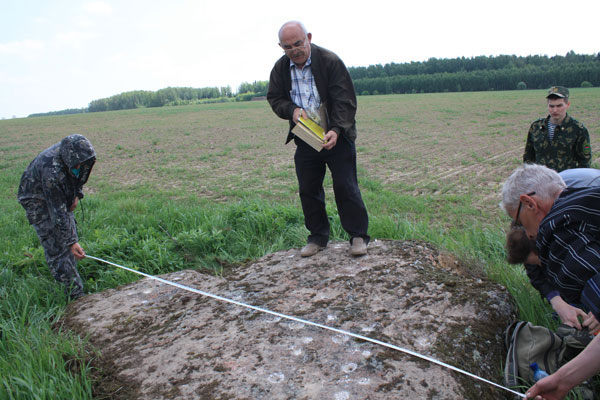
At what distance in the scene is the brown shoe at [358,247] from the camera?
3.51 metres

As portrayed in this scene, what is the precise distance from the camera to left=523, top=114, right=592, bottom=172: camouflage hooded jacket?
4.18m

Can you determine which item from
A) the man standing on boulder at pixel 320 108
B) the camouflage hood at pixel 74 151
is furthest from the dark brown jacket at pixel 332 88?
the camouflage hood at pixel 74 151

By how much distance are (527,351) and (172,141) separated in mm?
19341

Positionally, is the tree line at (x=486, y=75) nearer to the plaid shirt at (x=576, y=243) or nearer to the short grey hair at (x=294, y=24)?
the short grey hair at (x=294, y=24)

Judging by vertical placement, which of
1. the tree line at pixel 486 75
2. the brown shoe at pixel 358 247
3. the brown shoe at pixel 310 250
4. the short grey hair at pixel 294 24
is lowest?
the brown shoe at pixel 310 250

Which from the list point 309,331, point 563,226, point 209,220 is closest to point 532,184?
point 563,226

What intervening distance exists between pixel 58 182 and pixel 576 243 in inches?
145

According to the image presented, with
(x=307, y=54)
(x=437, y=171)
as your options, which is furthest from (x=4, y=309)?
(x=437, y=171)

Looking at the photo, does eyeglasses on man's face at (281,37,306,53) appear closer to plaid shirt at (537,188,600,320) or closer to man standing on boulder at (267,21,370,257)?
man standing on boulder at (267,21,370,257)

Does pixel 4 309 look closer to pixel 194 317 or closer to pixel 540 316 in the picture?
pixel 194 317

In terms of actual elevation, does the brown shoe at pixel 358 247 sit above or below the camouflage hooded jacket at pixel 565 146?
below

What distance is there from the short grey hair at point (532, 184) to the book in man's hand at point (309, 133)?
1554 millimetres

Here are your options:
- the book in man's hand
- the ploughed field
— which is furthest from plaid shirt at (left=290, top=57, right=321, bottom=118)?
the ploughed field

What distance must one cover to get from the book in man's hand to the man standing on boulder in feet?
0.17
